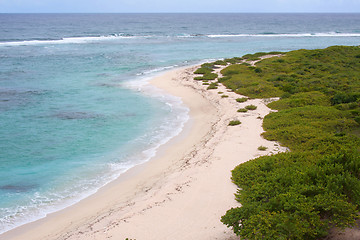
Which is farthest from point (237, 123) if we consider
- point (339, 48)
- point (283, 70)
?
point (339, 48)

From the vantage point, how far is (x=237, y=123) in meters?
19.2

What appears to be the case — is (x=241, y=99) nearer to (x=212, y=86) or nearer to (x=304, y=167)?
(x=212, y=86)

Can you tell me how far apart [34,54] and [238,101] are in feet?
146

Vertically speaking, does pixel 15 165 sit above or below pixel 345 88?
below

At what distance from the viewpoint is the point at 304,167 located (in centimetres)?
1120

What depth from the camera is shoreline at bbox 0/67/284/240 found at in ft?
32.5

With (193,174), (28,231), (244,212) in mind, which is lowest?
(28,231)

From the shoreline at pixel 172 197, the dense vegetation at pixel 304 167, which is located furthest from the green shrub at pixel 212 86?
the shoreline at pixel 172 197

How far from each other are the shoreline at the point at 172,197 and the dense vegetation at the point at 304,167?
3.18 ft

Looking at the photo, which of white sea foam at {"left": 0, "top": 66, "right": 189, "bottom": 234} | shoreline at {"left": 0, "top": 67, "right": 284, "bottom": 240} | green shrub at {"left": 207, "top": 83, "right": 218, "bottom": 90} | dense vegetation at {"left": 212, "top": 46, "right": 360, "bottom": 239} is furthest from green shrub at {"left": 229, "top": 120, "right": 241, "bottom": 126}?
green shrub at {"left": 207, "top": 83, "right": 218, "bottom": 90}

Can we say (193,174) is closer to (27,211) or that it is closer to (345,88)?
(27,211)

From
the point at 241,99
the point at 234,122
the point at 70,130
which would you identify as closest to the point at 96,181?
the point at 70,130

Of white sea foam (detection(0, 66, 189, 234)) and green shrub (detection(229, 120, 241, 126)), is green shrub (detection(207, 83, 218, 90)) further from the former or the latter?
green shrub (detection(229, 120, 241, 126))

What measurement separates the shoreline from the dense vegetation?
3.18 feet
